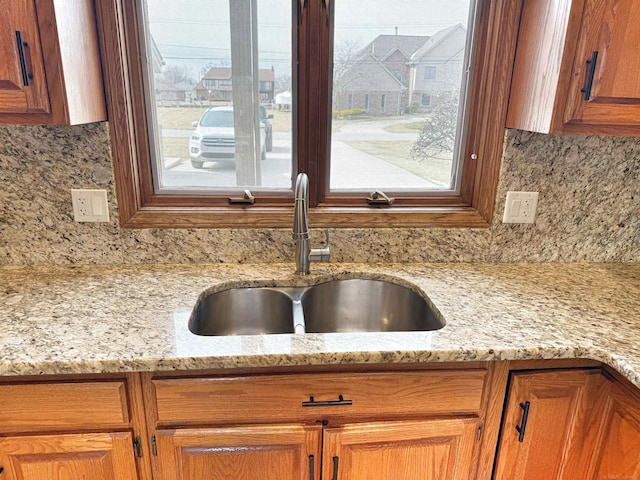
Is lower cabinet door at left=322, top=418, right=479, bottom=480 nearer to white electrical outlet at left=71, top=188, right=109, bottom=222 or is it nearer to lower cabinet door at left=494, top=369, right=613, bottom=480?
lower cabinet door at left=494, top=369, right=613, bottom=480

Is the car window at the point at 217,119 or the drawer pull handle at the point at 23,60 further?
the car window at the point at 217,119

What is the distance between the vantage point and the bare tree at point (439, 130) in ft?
4.91

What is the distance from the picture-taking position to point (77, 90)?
1.13 m

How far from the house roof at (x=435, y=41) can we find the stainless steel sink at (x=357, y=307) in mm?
772

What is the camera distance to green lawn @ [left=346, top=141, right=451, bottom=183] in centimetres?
152

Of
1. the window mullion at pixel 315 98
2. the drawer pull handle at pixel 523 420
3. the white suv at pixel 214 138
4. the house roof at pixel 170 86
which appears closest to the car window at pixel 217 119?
the white suv at pixel 214 138

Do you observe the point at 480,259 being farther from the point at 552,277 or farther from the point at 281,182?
the point at 281,182

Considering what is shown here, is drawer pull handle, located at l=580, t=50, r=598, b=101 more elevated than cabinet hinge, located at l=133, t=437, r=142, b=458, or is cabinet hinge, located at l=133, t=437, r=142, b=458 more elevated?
drawer pull handle, located at l=580, t=50, r=598, b=101

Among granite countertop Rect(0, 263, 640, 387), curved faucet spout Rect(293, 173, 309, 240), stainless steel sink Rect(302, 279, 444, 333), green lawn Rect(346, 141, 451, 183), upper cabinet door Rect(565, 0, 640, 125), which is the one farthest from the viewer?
green lawn Rect(346, 141, 451, 183)

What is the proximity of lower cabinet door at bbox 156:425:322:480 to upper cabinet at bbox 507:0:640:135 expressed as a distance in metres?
1.05

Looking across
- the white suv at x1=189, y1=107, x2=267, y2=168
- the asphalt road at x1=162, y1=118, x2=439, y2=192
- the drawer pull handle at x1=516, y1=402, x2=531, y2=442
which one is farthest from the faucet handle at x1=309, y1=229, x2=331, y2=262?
the drawer pull handle at x1=516, y1=402, x2=531, y2=442

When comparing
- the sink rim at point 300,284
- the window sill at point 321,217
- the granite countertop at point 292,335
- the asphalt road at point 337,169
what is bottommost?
the sink rim at point 300,284

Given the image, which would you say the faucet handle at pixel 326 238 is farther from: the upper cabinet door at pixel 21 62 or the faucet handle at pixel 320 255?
the upper cabinet door at pixel 21 62

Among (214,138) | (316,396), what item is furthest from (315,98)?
(316,396)
